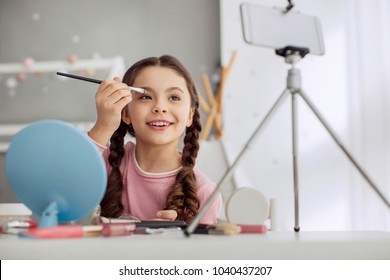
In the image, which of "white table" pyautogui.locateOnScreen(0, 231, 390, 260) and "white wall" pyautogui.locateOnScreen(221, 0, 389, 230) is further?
"white wall" pyautogui.locateOnScreen(221, 0, 389, 230)

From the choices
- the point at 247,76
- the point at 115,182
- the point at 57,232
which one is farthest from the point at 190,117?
Result: the point at 247,76

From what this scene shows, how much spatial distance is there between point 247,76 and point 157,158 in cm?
181

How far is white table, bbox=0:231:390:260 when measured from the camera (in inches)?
17.7

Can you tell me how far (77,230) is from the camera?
0.49 metres

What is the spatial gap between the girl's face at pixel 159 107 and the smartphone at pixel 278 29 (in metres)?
0.34

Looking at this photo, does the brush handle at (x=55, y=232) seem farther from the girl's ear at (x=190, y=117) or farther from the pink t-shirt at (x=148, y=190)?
the girl's ear at (x=190, y=117)

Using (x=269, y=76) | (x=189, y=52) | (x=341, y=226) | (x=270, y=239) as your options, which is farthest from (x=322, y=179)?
(x=270, y=239)

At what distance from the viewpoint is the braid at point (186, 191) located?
840mm

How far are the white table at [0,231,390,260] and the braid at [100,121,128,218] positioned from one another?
40cm

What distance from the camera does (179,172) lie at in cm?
91

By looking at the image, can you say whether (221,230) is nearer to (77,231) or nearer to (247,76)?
(77,231)

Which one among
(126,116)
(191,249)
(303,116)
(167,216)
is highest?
(303,116)

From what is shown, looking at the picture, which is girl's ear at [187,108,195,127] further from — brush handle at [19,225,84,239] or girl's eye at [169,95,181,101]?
brush handle at [19,225,84,239]

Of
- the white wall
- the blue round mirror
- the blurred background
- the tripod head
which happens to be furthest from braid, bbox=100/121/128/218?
the white wall
